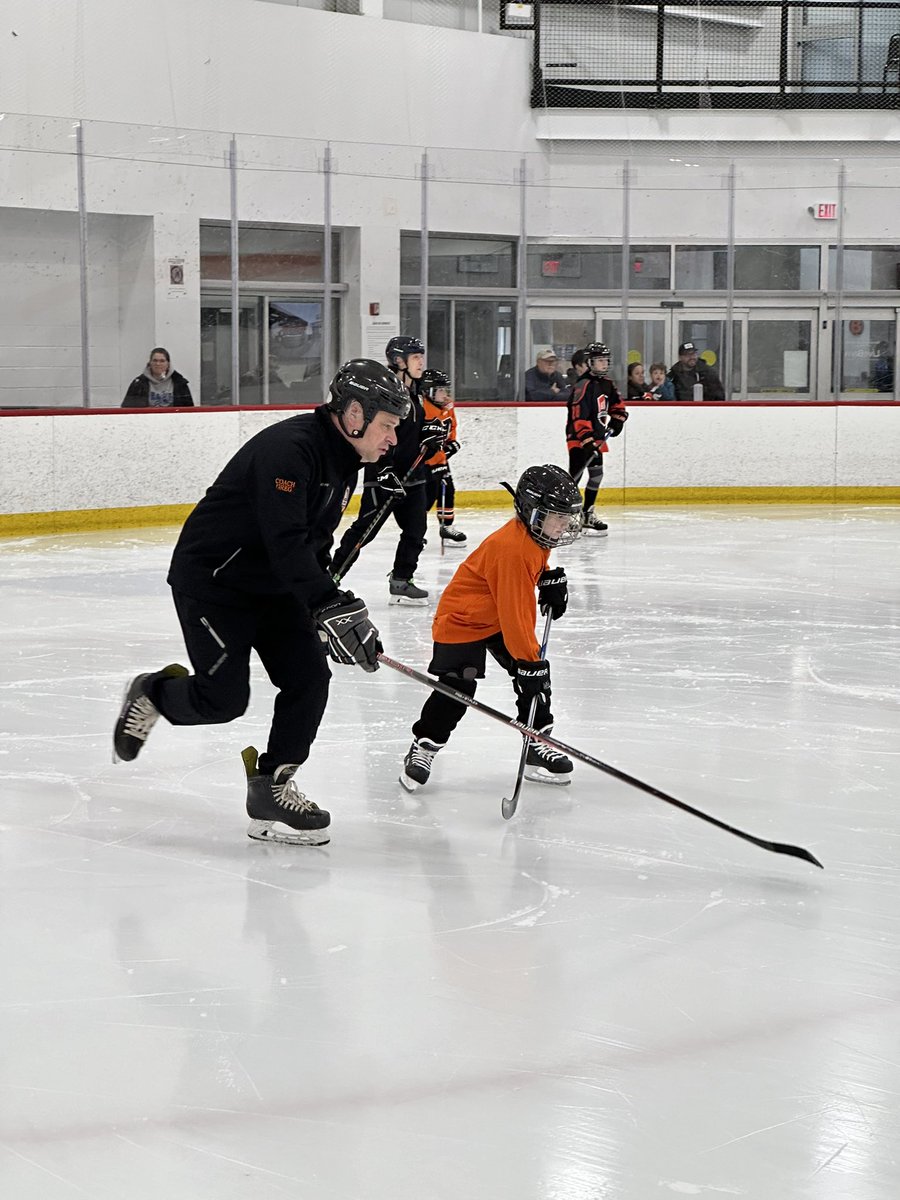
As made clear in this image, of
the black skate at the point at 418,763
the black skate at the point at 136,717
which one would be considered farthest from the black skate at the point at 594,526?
the black skate at the point at 136,717

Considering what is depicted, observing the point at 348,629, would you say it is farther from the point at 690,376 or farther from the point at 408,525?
the point at 690,376

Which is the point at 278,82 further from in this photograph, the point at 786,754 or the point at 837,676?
the point at 786,754

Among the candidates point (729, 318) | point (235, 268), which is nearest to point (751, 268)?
point (729, 318)

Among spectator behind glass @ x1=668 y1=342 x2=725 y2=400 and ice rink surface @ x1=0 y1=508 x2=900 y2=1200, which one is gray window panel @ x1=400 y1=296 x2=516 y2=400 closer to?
spectator behind glass @ x1=668 y1=342 x2=725 y2=400

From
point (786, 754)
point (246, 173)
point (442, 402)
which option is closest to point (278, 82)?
point (246, 173)

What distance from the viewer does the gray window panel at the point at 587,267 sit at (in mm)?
10984

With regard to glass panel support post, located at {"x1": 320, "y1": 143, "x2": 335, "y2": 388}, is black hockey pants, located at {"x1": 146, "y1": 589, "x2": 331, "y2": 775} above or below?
below

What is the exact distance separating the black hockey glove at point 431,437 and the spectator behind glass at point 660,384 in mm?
4713

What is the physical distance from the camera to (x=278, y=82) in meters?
11.3

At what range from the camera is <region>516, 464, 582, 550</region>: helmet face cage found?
315 centimetres

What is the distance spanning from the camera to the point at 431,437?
6438mm

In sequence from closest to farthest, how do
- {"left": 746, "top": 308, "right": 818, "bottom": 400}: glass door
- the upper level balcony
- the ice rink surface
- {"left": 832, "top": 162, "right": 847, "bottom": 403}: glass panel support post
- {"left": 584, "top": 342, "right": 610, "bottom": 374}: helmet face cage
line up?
the ice rink surface
{"left": 584, "top": 342, "right": 610, "bottom": 374}: helmet face cage
{"left": 832, "top": 162, "right": 847, "bottom": 403}: glass panel support post
{"left": 746, "top": 308, "right": 818, "bottom": 400}: glass door
the upper level balcony

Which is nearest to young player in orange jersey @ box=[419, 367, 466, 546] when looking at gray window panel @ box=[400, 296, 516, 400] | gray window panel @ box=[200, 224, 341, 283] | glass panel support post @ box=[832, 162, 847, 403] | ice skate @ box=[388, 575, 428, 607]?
ice skate @ box=[388, 575, 428, 607]

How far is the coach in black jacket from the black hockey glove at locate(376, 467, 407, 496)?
2968mm
